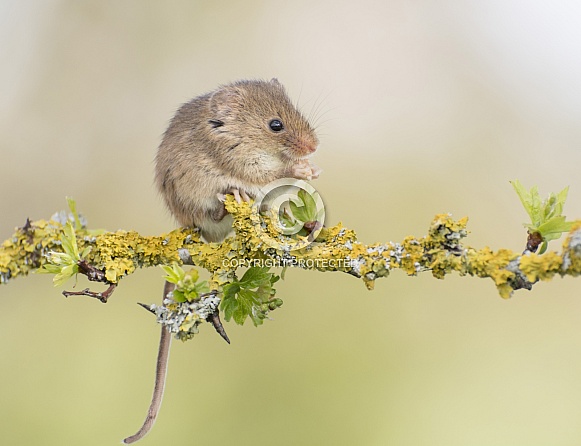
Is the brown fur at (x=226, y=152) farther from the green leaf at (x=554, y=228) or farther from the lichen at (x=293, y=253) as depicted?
the green leaf at (x=554, y=228)

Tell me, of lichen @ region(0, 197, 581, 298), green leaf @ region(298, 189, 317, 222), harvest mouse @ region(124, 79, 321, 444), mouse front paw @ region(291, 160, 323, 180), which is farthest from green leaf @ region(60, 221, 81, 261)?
mouse front paw @ region(291, 160, 323, 180)

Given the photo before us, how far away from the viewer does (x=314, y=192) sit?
2.04 m

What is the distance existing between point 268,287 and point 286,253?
0.37 ft

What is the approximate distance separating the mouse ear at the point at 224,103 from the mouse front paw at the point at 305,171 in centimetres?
38

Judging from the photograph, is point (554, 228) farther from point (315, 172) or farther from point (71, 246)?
point (71, 246)

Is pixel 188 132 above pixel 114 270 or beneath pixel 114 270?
above

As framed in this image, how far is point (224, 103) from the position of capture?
8.86 feet

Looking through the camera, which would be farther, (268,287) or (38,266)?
(38,266)

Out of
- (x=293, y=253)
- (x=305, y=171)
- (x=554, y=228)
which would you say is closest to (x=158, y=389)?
(x=293, y=253)

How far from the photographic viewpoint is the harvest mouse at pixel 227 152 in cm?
257

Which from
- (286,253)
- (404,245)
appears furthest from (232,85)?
(404,245)

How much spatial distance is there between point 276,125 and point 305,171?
12.1 inches

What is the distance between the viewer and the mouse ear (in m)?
2.69

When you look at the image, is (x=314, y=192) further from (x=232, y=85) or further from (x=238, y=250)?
(x=232, y=85)
